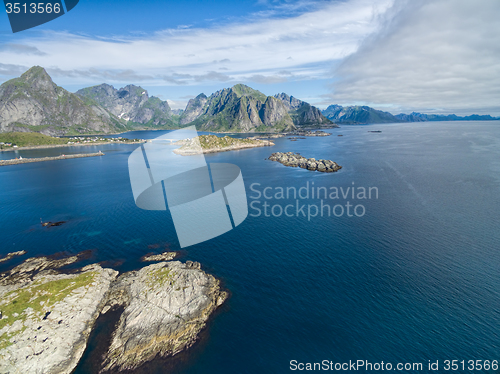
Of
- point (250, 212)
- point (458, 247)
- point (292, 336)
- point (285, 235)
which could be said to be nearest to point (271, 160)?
point (250, 212)

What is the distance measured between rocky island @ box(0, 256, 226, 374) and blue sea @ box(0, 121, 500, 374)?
2361 mm

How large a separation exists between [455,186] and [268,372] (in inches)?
3702

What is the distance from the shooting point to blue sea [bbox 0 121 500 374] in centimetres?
2697

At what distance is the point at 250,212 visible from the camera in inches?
2672

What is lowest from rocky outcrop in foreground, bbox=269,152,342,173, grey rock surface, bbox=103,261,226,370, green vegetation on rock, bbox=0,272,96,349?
grey rock surface, bbox=103,261,226,370

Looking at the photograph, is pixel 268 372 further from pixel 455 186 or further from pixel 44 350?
pixel 455 186
